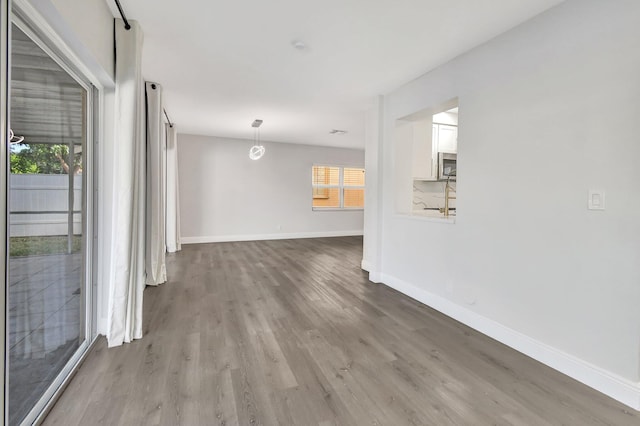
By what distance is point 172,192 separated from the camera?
19.3 ft

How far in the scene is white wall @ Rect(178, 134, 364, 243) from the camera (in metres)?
7.00

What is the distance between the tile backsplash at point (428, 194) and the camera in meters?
4.80

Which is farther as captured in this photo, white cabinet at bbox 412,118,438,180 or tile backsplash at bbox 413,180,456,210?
tile backsplash at bbox 413,180,456,210

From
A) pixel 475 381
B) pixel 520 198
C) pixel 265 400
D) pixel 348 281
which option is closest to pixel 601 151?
pixel 520 198

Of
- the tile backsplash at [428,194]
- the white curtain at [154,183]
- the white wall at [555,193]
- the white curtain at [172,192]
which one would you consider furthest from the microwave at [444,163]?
the white curtain at [172,192]

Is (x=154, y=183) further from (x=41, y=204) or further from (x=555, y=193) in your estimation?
(x=555, y=193)

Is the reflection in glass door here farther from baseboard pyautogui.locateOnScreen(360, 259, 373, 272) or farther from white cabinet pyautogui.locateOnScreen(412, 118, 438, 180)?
white cabinet pyautogui.locateOnScreen(412, 118, 438, 180)

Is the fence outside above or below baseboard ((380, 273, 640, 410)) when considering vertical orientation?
above

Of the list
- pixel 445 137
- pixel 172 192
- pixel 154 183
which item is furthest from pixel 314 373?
pixel 172 192

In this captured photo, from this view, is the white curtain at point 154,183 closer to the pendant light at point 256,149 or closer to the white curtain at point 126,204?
the white curtain at point 126,204

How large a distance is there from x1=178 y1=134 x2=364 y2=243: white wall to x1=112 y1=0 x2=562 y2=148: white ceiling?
2.60m

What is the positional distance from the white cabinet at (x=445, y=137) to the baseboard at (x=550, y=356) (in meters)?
2.52

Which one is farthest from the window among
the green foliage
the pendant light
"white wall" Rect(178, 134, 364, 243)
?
the green foliage

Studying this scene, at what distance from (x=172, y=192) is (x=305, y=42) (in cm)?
441
